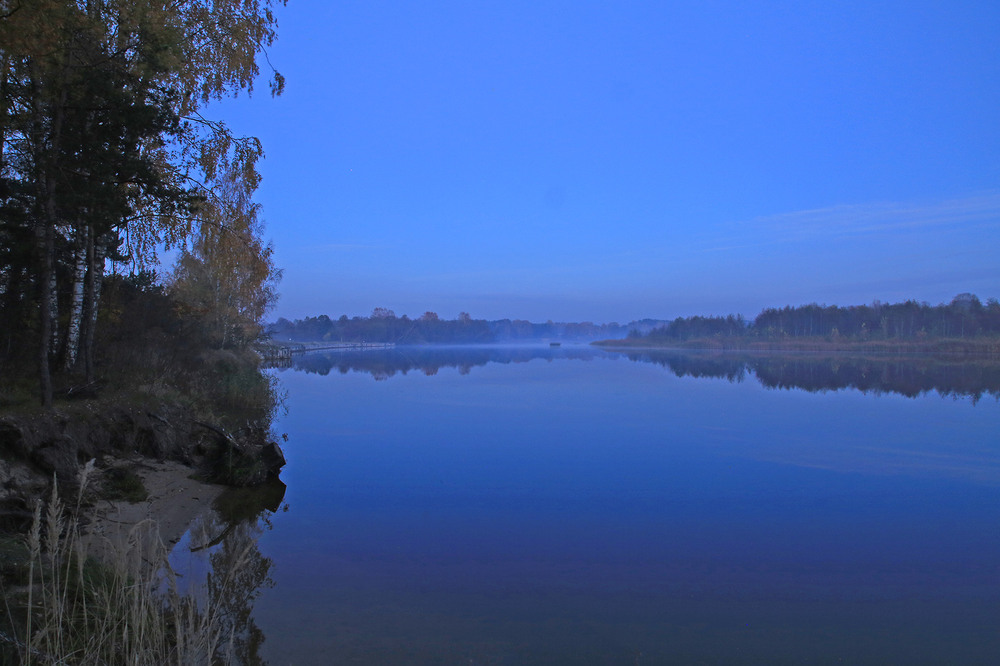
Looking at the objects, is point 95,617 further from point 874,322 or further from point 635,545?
point 874,322

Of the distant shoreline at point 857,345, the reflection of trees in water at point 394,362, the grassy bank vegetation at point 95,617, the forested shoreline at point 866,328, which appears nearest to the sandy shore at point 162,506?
the grassy bank vegetation at point 95,617

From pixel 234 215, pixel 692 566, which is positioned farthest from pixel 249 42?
pixel 692 566

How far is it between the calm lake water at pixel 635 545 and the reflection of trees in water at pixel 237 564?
12cm

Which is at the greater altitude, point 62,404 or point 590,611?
point 62,404

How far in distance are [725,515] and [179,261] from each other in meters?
24.1

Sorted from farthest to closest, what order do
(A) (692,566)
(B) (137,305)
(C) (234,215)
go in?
(B) (137,305) < (C) (234,215) < (A) (692,566)

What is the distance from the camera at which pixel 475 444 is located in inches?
539

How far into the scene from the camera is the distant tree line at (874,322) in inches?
3169

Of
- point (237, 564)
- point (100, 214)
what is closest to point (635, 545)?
point (237, 564)

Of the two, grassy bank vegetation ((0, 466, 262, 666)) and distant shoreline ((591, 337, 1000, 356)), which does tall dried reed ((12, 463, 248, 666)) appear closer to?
grassy bank vegetation ((0, 466, 262, 666))

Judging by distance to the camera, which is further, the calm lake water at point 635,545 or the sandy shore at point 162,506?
the sandy shore at point 162,506

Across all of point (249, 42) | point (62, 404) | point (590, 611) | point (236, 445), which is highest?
point (249, 42)

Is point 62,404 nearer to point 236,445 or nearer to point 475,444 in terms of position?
point 236,445

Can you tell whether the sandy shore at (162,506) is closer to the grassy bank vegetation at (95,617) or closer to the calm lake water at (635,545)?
the calm lake water at (635,545)
